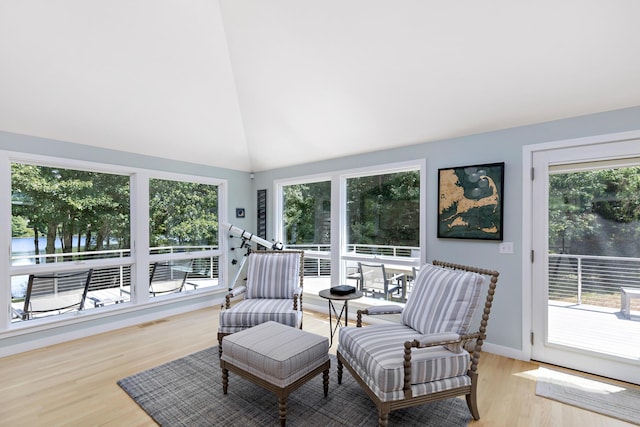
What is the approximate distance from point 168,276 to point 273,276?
192cm

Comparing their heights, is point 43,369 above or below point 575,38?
below

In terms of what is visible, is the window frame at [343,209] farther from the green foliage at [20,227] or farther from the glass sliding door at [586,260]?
the green foliage at [20,227]

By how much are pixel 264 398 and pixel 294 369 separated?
535 millimetres

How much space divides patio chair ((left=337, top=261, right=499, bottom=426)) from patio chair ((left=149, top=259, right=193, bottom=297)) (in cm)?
310

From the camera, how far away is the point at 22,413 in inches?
83.4

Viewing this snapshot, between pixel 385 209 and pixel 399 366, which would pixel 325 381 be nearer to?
pixel 399 366

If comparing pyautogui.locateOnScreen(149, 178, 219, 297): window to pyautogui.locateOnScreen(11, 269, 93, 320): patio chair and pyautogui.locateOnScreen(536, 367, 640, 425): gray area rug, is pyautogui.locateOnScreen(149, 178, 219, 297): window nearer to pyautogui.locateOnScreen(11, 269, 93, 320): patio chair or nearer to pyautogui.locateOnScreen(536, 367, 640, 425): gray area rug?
pyautogui.locateOnScreen(11, 269, 93, 320): patio chair

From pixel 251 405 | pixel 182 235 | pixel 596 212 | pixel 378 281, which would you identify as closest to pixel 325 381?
pixel 251 405

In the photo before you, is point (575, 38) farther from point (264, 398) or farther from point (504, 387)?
point (264, 398)

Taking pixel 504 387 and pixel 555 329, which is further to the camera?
pixel 555 329

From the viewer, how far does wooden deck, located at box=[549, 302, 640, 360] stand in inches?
98.3

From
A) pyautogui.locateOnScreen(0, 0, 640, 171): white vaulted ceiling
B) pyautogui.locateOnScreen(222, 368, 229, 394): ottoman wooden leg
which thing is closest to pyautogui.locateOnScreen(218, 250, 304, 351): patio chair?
pyautogui.locateOnScreen(222, 368, 229, 394): ottoman wooden leg

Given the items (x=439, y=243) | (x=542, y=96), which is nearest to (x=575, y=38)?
(x=542, y=96)

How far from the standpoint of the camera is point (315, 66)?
3076mm
